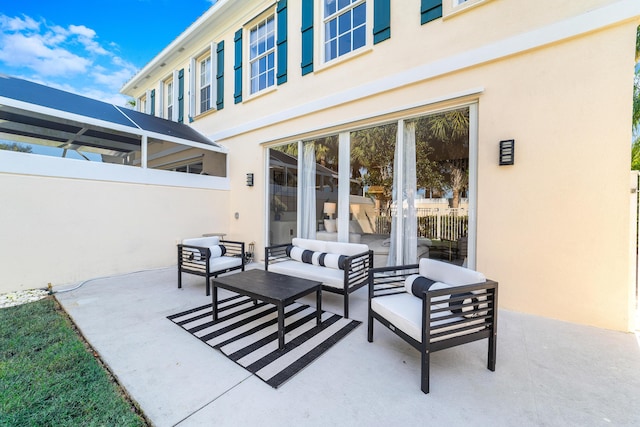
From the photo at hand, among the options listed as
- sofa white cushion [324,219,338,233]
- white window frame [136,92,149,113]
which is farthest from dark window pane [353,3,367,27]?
white window frame [136,92,149,113]

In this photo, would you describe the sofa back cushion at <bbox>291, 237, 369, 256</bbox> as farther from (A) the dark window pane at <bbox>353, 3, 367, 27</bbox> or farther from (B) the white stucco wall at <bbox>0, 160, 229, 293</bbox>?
(A) the dark window pane at <bbox>353, 3, 367, 27</bbox>

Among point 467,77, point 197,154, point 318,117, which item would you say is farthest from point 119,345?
point 197,154

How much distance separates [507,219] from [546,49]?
2.15 metres

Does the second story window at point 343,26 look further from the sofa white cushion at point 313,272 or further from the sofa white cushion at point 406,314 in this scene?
the sofa white cushion at point 406,314

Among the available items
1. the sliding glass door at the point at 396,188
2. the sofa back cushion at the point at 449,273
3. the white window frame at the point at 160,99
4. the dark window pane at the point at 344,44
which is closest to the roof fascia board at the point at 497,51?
the sliding glass door at the point at 396,188

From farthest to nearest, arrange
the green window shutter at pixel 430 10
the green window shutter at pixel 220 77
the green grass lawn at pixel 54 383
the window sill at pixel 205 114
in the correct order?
1. the window sill at pixel 205 114
2. the green window shutter at pixel 220 77
3. the green window shutter at pixel 430 10
4. the green grass lawn at pixel 54 383

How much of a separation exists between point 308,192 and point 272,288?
10.3ft

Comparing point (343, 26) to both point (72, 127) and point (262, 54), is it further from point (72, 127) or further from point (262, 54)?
point (72, 127)

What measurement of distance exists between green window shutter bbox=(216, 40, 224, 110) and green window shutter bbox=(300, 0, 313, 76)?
312 cm

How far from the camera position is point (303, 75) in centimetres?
567

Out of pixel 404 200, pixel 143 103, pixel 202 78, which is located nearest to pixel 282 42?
pixel 202 78

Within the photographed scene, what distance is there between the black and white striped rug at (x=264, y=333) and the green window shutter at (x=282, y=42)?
16.2 feet

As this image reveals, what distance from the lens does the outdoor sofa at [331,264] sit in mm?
3465

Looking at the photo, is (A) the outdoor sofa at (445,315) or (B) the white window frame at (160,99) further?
(B) the white window frame at (160,99)
